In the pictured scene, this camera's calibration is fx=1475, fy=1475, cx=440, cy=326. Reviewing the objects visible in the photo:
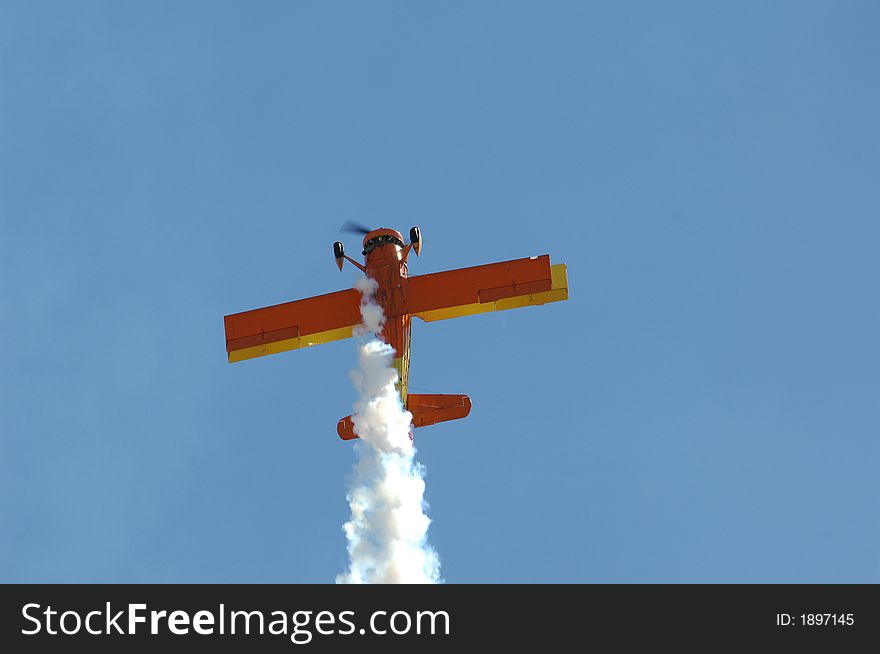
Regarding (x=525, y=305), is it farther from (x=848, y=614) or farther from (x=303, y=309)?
(x=848, y=614)

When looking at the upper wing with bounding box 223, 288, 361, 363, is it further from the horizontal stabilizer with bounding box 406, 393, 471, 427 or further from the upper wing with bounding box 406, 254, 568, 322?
the horizontal stabilizer with bounding box 406, 393, 471, 427

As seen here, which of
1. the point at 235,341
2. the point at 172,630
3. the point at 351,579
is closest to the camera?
the point at 172,630

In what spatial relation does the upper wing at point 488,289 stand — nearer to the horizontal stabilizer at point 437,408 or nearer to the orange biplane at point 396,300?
the orange biplane at point 396,300

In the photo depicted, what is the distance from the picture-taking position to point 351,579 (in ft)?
137

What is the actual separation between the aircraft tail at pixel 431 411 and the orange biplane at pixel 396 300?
122 centimetres

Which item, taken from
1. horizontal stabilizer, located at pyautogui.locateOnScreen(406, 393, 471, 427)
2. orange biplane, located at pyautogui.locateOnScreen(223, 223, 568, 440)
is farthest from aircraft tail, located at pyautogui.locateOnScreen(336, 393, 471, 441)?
orange biplane, located at pyautogui.locateOnScreen(223, 223, 568, 440)

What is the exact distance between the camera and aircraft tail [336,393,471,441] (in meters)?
45.5

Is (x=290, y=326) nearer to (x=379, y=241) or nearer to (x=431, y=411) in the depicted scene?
(x=379, y=241)

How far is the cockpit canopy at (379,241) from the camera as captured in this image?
4300 cm

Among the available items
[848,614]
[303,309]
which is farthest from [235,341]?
[848,614]

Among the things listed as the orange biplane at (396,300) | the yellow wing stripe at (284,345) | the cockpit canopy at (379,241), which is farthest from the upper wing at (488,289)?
the yellow wing stripe at (284,345)

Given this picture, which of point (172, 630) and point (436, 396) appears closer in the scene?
point (172, 630)

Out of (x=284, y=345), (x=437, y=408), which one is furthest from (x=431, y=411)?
(x=284, y=345)

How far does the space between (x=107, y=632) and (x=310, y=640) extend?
4967 mm
